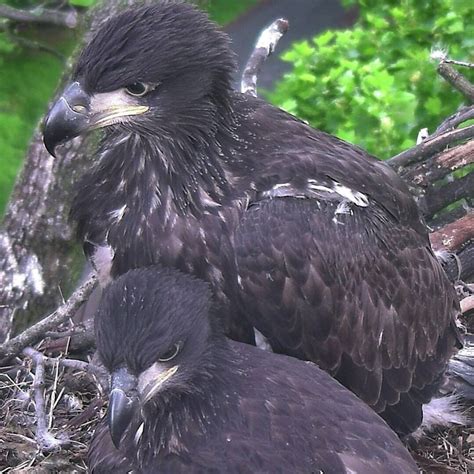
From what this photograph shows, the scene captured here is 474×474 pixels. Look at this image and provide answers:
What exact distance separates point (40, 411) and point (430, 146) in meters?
2.12

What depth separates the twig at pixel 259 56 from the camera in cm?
506

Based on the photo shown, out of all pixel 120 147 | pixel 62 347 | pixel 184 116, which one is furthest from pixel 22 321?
pixel 184 116

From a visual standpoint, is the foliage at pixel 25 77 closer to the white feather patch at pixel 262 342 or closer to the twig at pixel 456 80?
the twig at pixel 456 80

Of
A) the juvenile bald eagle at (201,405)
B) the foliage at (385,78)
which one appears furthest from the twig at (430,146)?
the juvenile bald eagle at (201,405)

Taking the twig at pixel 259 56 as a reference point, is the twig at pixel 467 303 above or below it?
below

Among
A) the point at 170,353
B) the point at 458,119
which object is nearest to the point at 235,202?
the point at 170,353

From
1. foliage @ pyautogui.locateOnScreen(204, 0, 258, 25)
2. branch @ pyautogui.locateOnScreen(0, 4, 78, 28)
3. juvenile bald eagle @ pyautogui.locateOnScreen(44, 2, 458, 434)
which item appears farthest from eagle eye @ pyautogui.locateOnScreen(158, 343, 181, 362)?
foliage @ pyautogui.locateOnScreen(204, 0, 258, 25)

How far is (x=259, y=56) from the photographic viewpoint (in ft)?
17.1

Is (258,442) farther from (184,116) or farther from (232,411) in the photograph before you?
(184,116)

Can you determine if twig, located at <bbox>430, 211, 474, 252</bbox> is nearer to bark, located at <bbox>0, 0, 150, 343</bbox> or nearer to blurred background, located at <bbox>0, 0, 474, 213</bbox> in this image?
blurred background, located at <bbox>0, 0, 474, 213</bbox>

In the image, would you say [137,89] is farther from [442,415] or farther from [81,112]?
[442,415]

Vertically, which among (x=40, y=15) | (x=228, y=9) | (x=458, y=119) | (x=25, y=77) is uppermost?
(x=458, y=119)

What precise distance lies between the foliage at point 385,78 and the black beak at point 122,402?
10.5 feet

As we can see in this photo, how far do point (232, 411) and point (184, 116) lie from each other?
107 cm
